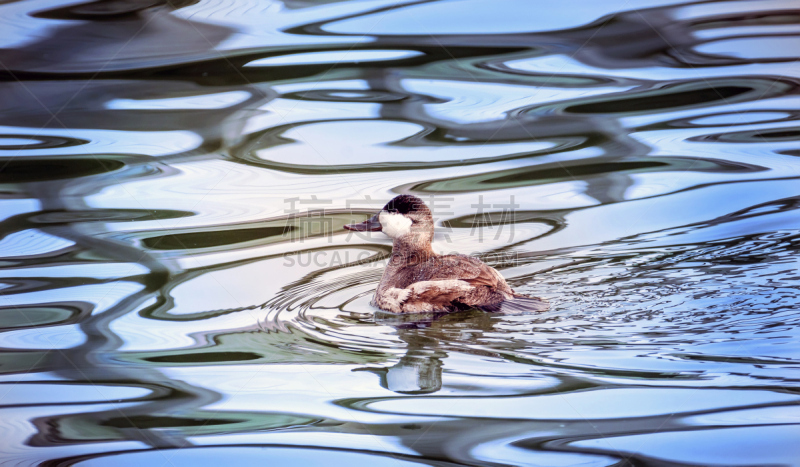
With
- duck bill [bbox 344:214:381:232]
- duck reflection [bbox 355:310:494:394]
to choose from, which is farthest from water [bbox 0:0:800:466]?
duck bill [bbox 344:214:381:232]

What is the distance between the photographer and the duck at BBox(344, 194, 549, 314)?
15.9 ft

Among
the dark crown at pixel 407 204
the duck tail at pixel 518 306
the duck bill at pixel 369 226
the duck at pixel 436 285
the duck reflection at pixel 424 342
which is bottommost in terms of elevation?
the duck reflection at pixel 424 342

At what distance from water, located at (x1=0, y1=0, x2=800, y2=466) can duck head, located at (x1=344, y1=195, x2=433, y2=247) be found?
Answer: 17.6 inches

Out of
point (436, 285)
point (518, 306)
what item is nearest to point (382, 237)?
point (436, 285)

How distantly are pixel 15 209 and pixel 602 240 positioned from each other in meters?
4.76

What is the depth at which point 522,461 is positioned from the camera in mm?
3154

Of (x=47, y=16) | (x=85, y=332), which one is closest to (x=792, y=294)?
(x=85, y=332)

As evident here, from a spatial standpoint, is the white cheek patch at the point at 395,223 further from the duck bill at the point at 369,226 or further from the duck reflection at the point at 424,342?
the duck reflection at the point at 424,342

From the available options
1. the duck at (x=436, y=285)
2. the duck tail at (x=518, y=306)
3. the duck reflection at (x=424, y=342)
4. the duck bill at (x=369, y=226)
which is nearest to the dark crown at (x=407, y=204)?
the duck at (x=436, y=285)

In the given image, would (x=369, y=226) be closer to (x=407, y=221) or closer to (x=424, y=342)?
(x=407, y=221)

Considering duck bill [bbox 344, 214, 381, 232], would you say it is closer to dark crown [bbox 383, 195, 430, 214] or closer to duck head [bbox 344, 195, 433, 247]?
duck head [bbox 344, 195, 433, 247]

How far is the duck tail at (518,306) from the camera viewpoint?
4.74m

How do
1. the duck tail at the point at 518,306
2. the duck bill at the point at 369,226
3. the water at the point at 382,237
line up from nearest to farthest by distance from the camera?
the water at the point at 382,237 → the duck tail at the point at 518,306 → the duck bill at the point at 369,226

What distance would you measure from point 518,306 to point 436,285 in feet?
1.74
